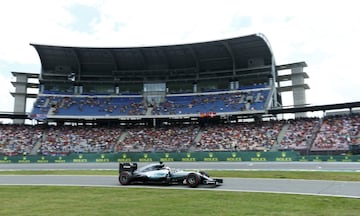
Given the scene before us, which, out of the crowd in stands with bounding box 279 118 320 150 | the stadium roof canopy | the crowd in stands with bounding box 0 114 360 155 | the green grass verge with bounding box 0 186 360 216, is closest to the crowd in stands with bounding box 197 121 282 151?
the crowd in stands with bounding box 0 114 360 155

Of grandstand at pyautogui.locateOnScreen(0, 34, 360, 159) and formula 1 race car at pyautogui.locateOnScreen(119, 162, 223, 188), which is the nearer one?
formula 1 race car at pyautogui.locateOnScreen(119, 162, 223, 188)

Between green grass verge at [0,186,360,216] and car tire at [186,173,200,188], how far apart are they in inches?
73.9

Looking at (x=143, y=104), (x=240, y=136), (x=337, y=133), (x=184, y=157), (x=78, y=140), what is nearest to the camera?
(x=184, y=157)

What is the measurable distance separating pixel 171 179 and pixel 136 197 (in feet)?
13.9

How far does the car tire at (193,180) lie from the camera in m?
16.0

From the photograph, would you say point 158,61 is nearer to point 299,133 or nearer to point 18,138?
point 18,138

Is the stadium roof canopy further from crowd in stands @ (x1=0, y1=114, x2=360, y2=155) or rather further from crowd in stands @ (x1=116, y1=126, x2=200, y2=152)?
crowd in stands @ (x1=116, y1=126, x2=200, y2=152)

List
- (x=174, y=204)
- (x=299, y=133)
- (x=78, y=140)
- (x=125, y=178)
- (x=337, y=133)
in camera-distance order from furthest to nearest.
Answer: (x=78, y=140)
(x=299, y=133)
(x=337, y=133)
(x=125, y=178)
(x=174, y=204)

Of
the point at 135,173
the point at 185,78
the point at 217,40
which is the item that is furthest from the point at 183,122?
the point at 135,173

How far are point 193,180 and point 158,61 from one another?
49822 mm

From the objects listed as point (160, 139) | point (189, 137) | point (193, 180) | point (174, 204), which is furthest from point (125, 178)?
point (160, 139)

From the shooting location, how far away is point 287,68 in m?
60.1

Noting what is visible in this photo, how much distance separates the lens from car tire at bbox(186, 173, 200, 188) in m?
16.0

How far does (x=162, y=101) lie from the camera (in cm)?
6309
